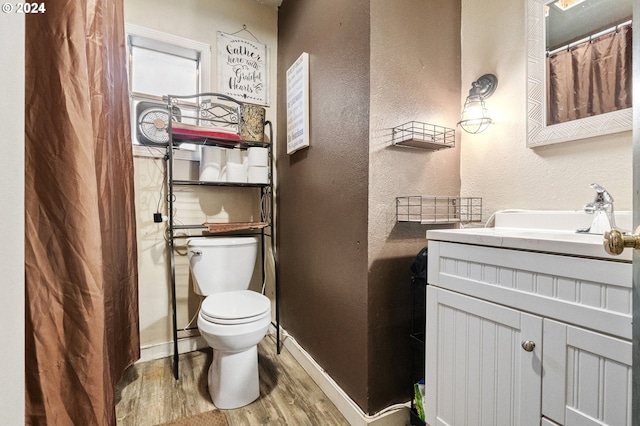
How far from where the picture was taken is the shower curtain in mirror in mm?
996

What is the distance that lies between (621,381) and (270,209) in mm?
1793

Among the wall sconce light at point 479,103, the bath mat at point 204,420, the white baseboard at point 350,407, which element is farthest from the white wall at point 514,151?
the bath mat at point 204,420

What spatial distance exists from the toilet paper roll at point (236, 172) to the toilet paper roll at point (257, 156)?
6 centimetres

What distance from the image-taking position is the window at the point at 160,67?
1841 mm

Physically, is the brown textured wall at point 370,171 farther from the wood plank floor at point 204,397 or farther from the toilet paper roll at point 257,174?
the toilet paper roll at point 257,174

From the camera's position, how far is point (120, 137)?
58.7 inches

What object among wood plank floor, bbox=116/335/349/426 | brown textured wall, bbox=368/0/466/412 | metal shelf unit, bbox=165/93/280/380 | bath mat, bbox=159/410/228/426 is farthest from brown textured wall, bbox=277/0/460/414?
bath mat, bbox=159/410/228/426

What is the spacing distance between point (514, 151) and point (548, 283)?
0.78m

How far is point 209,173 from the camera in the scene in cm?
185

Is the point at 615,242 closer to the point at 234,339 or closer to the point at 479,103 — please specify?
the point at 479,103

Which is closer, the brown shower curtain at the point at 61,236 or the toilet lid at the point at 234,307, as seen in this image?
the brown shower curtain at the point at 61,236

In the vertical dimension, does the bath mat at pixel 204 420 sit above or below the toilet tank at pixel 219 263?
below

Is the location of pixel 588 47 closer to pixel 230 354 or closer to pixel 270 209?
pixel 270 209

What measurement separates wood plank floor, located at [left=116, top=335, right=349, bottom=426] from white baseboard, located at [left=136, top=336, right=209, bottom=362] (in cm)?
4
